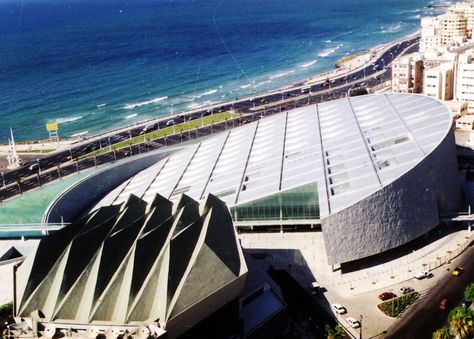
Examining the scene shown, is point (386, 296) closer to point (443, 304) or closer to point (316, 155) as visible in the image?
point (443, 304)

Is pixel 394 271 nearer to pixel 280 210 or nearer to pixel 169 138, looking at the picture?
pixel 280 210

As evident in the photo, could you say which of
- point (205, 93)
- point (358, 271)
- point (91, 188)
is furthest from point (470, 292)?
point (205, 93)

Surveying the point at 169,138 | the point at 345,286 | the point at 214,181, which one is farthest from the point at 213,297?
the point at 169,138

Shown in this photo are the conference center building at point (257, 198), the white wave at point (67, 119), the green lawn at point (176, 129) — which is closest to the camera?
the conference center building at point (257, 198)

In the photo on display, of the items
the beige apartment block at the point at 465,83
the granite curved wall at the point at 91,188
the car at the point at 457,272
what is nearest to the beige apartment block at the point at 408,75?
the beige apartment block at the point at 465,83

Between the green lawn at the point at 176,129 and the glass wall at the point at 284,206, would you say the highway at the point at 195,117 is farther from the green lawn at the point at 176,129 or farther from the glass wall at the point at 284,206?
the glass wall at the point at 284,206

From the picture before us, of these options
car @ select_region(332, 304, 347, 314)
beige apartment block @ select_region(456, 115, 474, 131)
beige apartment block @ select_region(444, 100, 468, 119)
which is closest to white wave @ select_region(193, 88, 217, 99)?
beige apartment block @ select_region(444, 100, 468, 119)

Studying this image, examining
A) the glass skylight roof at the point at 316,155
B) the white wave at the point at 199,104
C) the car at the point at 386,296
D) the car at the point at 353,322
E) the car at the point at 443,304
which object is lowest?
the car at the point at 353,322
